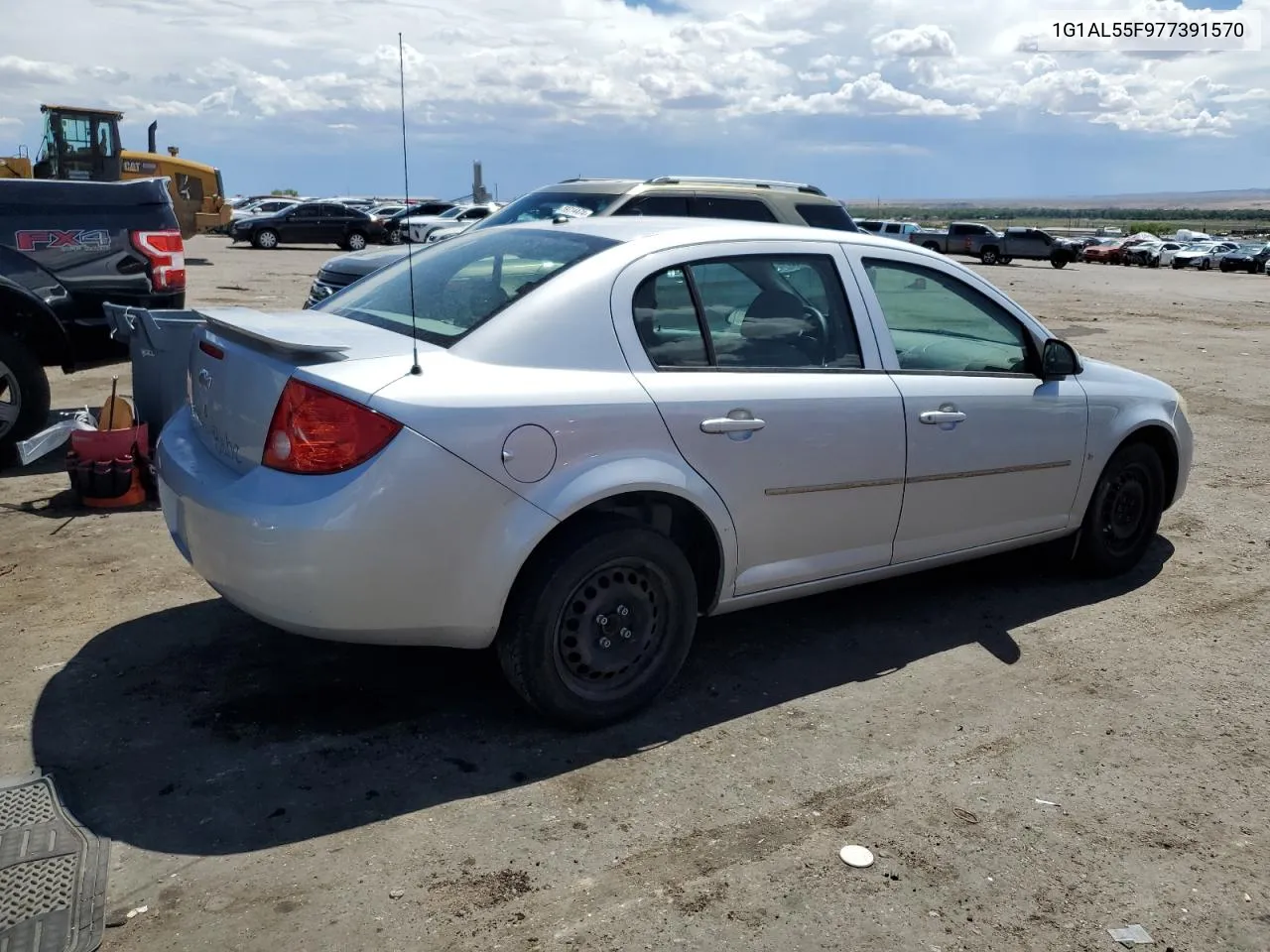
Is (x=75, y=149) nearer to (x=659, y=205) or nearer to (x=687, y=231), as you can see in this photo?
(x=659, y=205)

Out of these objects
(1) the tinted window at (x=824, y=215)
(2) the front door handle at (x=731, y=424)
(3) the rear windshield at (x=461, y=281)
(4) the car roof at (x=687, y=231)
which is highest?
(1) the tinted window at (x=824, y=215)

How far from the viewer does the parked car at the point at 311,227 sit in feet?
121

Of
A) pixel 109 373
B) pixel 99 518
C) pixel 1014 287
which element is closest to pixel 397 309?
pixel 99 518

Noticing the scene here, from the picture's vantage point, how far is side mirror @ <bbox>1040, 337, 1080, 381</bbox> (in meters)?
5.08

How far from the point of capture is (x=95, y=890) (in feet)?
9.61

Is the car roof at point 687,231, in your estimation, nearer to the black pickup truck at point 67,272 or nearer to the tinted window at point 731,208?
the black pickup truck at point 67,272

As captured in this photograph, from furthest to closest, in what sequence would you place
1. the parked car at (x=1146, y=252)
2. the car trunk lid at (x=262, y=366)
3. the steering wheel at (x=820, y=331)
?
the parked car at (x=1146, y=252), the steering wheel at (x=820, y=331), the car trunk lid at (x=262, y=366)

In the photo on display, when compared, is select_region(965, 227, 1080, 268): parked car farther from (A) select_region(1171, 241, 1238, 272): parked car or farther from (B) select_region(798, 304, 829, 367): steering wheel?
(B) select_region(798, 304, 829, 367): steering wheel

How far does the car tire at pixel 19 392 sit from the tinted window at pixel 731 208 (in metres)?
5.42

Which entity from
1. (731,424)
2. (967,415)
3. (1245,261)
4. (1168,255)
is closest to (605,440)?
(731,424)

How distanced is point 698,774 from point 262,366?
192 cm

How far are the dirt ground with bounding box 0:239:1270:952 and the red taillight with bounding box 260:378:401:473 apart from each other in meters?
0.96

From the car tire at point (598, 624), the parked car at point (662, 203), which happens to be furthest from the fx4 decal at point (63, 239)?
the car tire at point (598, 624)

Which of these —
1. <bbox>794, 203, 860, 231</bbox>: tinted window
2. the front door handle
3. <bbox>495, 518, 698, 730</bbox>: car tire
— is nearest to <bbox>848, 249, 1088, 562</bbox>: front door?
the front door handle
